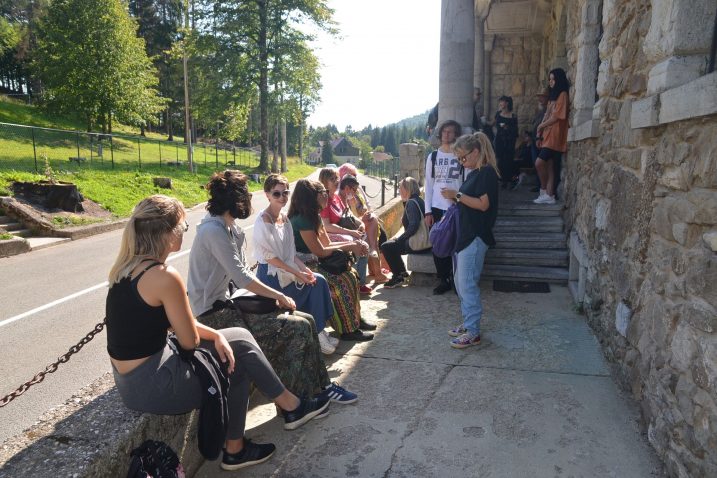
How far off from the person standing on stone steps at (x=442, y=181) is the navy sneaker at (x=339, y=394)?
8.97 ft

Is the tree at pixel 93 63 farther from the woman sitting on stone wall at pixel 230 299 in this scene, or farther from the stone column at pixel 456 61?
the woman sitting on stone wall at pixel 230 299

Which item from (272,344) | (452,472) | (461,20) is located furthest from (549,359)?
(461,20)

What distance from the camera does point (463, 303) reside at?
436cm

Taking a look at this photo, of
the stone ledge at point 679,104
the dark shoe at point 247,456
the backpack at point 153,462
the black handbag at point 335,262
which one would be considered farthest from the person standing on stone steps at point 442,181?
the backpack at point 153,462

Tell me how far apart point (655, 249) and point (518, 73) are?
36.0 feet

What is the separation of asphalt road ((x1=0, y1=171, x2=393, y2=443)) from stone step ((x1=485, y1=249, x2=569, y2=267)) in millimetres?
4573

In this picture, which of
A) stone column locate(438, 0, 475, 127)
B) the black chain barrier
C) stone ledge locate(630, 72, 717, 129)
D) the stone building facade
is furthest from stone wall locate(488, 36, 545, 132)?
the black chain barrier

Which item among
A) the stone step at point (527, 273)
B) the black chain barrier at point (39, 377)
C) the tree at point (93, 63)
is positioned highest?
the tree at point (93, 63)

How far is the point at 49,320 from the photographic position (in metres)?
6.30

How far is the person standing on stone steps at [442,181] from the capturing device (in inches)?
232

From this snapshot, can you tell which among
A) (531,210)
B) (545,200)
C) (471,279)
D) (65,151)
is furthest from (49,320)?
(65,151)

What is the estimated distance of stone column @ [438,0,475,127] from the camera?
799cm

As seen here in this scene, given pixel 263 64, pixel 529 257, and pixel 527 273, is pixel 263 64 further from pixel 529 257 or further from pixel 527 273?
pixel 527 273

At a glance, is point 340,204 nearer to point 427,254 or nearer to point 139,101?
point 427,254
